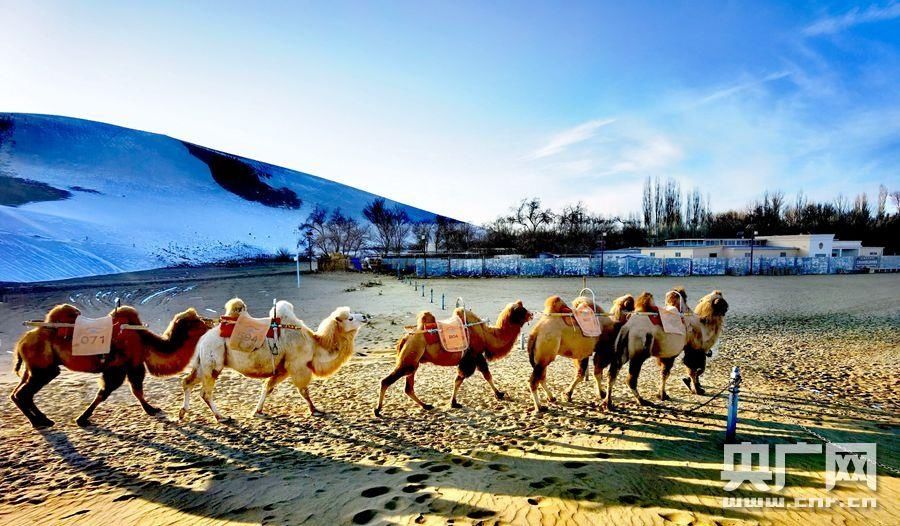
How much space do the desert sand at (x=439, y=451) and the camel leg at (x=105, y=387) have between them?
177 mm

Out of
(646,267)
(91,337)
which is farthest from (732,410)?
(646,267)

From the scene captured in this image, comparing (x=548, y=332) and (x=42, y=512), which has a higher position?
(x=548, y=332)

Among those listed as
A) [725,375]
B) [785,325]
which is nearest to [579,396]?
[725,375]

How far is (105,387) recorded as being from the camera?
5.98 meters

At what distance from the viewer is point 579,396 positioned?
6996 millimetres

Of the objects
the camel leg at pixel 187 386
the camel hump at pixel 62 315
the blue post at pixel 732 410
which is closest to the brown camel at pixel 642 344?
the blue post at pixel 732 410

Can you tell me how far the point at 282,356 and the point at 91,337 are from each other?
2650 mm

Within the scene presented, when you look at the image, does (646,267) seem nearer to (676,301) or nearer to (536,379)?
(676,301)

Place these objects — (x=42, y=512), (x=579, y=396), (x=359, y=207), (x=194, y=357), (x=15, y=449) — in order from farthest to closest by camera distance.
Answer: (x=359, y=207) → (x=579, y=396) → (x=194, y=357) → (x=15, y=449) → (x=42, y=512)

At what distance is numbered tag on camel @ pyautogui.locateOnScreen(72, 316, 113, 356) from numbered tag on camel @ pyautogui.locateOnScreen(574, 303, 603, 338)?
7.09 meters

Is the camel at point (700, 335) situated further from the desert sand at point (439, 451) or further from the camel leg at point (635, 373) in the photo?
the camel leg at point (635, 373)

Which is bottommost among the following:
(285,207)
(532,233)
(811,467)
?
(811,467)

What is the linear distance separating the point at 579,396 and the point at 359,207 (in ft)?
328

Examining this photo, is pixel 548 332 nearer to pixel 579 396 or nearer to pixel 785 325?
pixel 579 396
